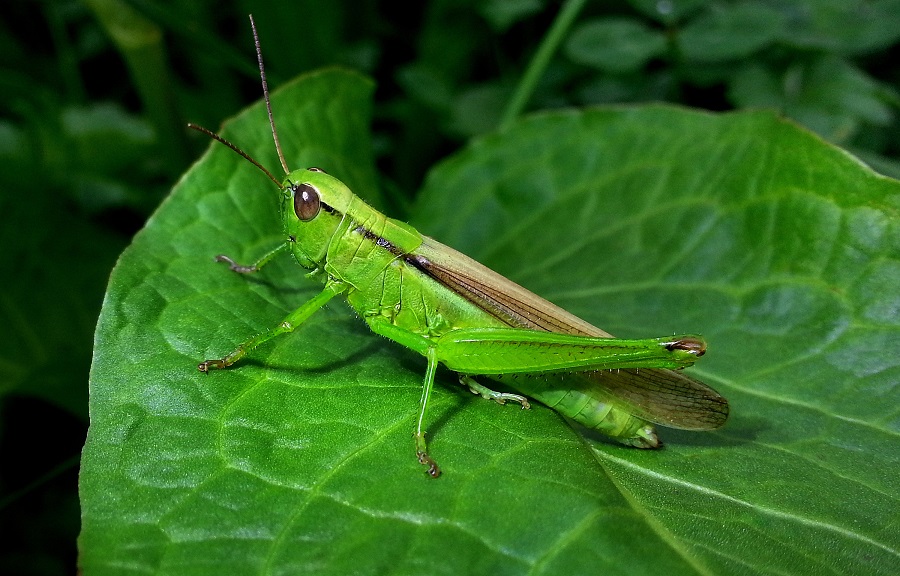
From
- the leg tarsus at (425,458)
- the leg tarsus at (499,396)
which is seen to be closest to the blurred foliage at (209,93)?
the leg tarsus at (499,396)

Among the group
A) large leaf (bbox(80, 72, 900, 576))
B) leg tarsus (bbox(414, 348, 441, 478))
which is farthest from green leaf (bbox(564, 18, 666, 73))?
leg tarsus (bbox(414, 348, 441, 478))

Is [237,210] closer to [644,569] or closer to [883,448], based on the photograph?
[644,569]

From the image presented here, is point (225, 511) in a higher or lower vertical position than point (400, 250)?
lower

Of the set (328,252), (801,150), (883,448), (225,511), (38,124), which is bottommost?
(225,511)

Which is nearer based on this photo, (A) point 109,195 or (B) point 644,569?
(B) point 644,569

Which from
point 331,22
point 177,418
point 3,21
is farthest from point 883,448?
point 3,21
